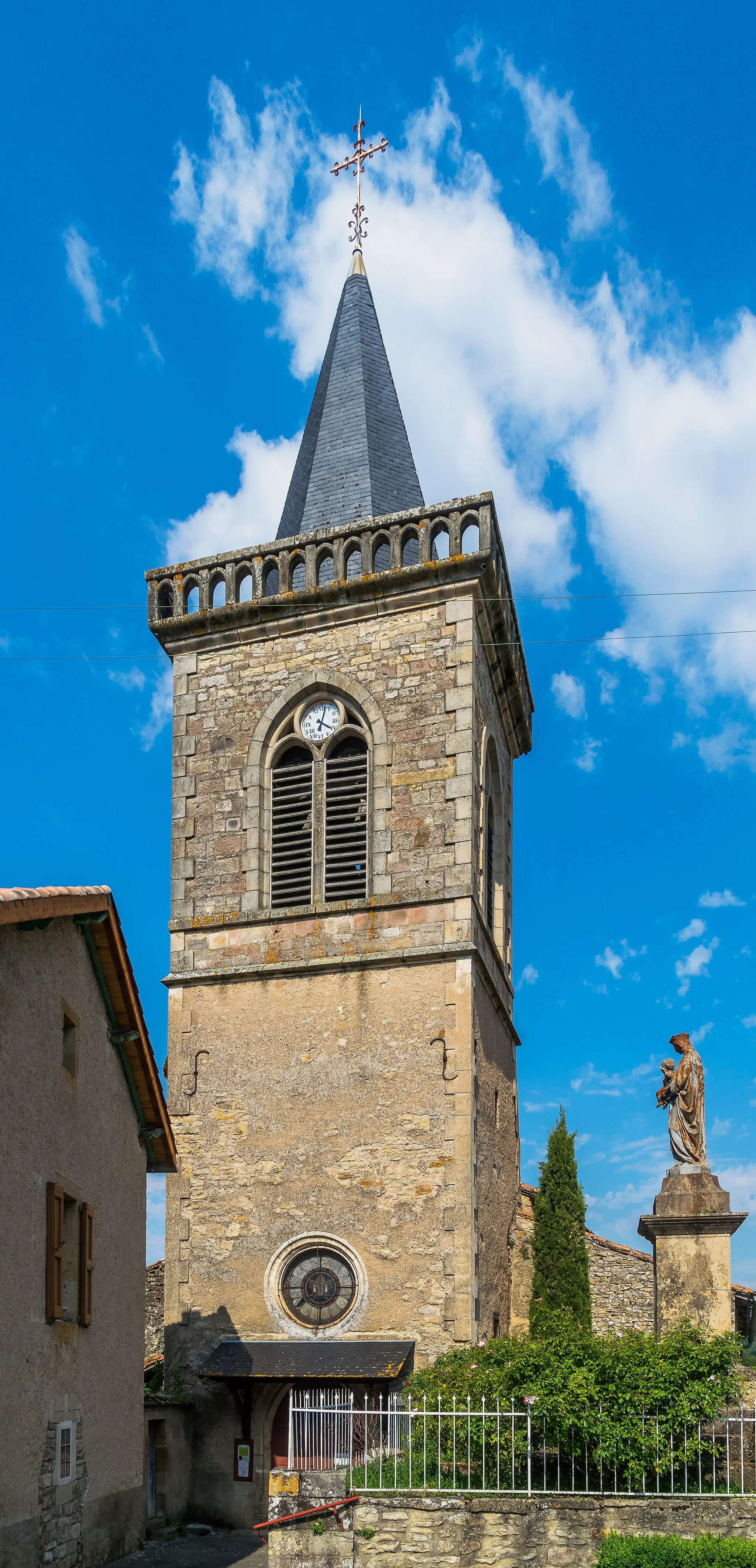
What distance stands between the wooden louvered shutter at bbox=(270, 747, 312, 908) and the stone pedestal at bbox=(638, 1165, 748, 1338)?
6.76 meters

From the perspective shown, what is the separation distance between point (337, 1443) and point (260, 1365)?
236cm

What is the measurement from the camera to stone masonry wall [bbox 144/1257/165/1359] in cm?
2030

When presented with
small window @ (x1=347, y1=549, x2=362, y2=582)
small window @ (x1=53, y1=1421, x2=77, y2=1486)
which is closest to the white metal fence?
small window @ (x1=53, y1=1421, x2=77, y2=1486)

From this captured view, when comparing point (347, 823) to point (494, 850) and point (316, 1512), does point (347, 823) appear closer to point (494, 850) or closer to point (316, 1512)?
point (494, 850)

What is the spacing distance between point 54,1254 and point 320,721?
9.39m

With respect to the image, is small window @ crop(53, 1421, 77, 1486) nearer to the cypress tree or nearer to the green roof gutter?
the green roof gutter

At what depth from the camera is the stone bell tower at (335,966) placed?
17062 mm

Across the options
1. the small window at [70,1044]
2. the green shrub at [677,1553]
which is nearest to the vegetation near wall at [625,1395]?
the green shrub at [677,1553]

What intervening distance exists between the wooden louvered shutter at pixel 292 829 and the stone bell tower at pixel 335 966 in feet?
0.11

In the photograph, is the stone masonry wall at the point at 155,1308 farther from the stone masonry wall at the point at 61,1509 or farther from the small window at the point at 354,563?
the small window at the point at 354,563

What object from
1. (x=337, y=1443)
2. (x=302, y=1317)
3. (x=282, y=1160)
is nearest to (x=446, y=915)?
(x=282, y=1160)

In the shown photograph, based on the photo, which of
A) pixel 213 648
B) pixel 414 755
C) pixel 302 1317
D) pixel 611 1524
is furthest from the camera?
pixel 213 648

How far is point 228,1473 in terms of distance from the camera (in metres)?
17.0

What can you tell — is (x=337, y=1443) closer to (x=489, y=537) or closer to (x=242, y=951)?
(x=242, y=951)
